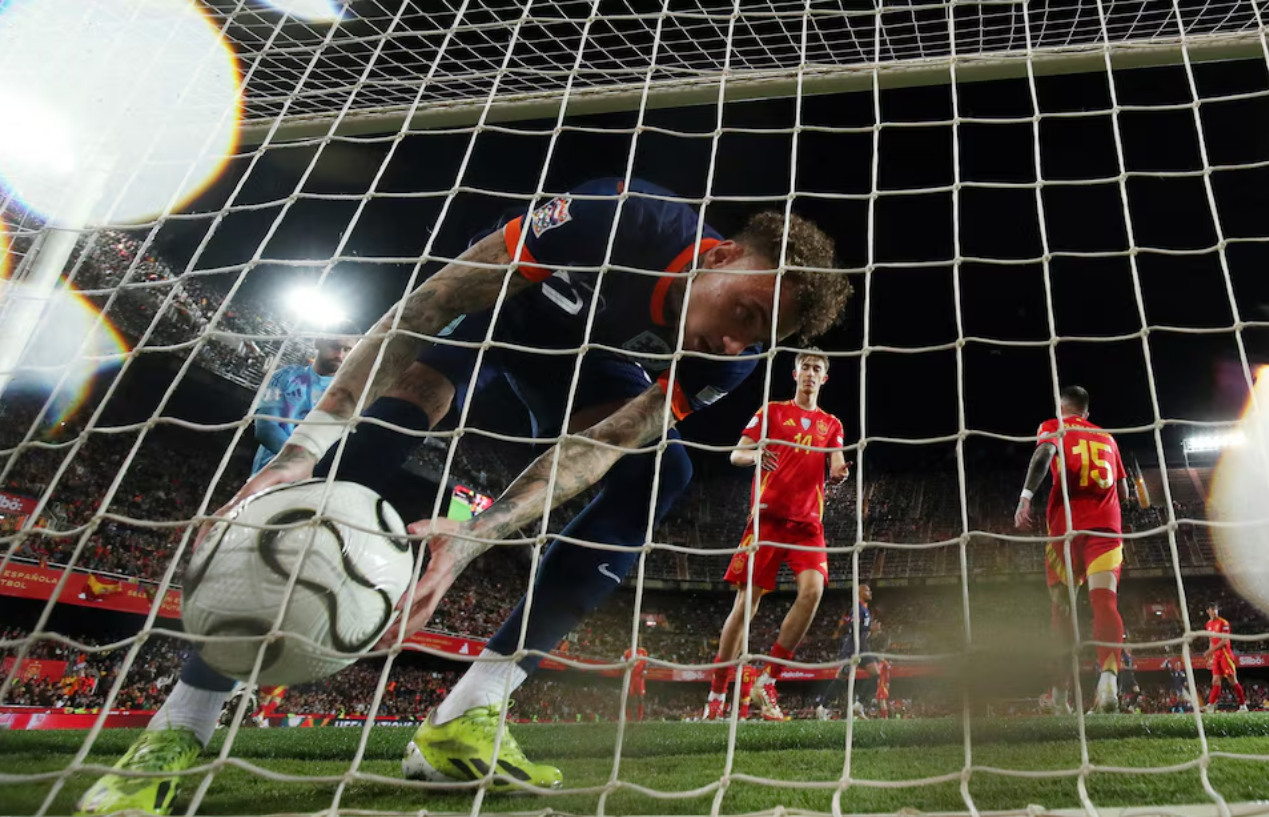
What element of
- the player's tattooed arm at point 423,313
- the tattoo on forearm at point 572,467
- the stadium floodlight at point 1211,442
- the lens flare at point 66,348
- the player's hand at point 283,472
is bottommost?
the stadium floodlight at point 1211,442

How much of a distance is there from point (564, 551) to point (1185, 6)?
2.82 metres

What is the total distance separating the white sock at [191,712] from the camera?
1.73 meters

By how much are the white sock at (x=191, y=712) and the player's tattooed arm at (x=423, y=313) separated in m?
0.66

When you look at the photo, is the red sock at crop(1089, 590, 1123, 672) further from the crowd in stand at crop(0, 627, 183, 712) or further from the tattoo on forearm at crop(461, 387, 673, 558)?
the crowd in stand at crop(0, 627, 183, 712)

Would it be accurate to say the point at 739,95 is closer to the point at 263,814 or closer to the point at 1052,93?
the point at 263,814

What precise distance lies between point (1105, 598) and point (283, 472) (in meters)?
Answer: 3.08

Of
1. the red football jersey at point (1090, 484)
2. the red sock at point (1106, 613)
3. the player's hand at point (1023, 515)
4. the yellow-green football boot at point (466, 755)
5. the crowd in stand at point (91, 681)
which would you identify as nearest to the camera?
the yellow-green football boot at point (466, 755)

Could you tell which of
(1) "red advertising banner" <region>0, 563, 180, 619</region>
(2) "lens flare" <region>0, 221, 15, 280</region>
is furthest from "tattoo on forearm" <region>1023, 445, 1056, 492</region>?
(1) "red advertising banner" <region>0, 563, 180, 619</region>

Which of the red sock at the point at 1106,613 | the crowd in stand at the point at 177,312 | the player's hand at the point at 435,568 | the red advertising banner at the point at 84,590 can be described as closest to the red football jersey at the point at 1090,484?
the red sock at the point at 1106,613

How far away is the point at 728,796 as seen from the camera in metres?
1.80

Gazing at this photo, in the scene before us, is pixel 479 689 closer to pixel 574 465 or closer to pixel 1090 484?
pixel 574 465

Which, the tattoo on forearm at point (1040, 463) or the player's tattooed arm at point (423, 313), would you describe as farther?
the tattoo on forearm at point (1040, 463)

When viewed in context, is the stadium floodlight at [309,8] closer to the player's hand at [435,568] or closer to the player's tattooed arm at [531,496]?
the player's tattooed arm at [531,496]

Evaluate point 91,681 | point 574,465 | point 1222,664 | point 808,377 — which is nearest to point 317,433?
point 574,465
